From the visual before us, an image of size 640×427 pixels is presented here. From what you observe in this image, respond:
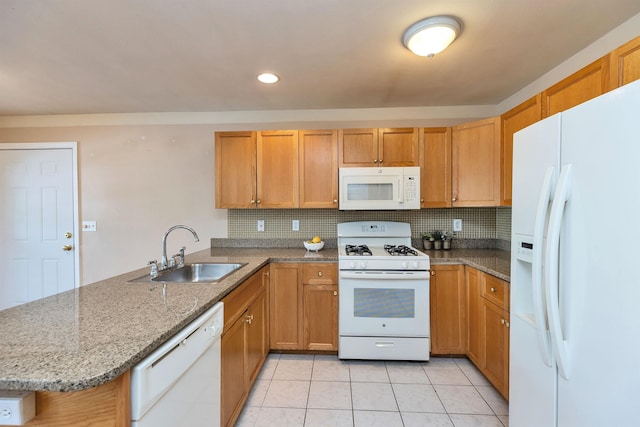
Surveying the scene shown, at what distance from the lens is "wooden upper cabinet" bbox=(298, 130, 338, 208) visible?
260 centimetres

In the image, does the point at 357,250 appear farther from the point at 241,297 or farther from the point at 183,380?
the point at 183,380

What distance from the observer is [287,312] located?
2.40 m

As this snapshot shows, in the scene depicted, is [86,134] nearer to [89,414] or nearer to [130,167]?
[130,167]

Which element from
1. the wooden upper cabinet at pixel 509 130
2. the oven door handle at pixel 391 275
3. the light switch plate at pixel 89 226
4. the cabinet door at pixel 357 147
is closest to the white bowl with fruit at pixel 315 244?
the oven door handle at pixel 391 275

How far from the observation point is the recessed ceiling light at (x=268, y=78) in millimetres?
2139

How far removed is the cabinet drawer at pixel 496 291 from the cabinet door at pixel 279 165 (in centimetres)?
167

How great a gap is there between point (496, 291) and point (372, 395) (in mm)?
1100

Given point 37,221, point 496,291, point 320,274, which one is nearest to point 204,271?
point 320,274

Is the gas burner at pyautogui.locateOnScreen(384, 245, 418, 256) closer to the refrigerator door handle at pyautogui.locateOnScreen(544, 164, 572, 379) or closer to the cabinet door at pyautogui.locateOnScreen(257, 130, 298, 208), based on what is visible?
the cabinet door at pyautogui.locateOnScreen(257, 130, 298, 208)

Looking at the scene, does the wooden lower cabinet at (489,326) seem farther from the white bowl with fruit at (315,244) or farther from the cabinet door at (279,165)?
the cabinet door at (279,165)

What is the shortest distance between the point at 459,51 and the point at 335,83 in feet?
3.00

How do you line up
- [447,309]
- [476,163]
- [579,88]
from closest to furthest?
[579,88] → [447,309] → [476,163]

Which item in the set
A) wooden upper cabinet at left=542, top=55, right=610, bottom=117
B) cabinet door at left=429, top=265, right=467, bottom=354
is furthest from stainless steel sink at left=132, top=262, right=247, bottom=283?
wooden upper cabinet at left=542, top=55, right=610, bottom=117

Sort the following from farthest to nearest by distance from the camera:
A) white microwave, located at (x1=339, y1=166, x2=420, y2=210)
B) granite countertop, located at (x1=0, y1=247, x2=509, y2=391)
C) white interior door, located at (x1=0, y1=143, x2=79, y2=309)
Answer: white interior door, located at (x1=0, y1=143, x2=79, y2=309), white microwave, located at (x1=339, y1=166, x2=420, y2=210), granite countertop, located at (x1=0, y1=247, x2=509, y2=391)
